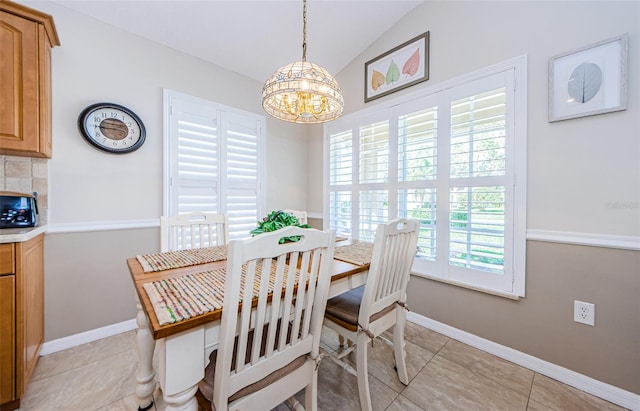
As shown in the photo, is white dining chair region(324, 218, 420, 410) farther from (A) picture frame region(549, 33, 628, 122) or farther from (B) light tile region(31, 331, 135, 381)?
(B) light tile region(31, 331, 135, 381)

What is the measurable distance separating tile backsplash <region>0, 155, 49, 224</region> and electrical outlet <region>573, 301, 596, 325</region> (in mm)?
3635

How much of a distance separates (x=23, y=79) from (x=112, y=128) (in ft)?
1.75

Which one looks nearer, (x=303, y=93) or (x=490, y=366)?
(x=303, y=93)

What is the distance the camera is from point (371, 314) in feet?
4.24

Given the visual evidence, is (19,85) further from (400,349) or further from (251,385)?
(400,349)

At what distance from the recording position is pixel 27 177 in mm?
1679

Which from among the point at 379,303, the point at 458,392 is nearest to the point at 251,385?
the point at 379,303

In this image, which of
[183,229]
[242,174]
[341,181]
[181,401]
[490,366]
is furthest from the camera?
[341,181]

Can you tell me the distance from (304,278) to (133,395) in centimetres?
140

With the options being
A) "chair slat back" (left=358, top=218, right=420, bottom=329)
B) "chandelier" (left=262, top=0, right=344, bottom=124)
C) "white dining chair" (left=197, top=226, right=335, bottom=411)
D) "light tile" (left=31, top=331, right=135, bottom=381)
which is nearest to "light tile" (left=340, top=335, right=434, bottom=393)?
"chair slat back" (left=358, top=218, right=420, bottom=329)

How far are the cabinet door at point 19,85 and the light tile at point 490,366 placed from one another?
3144mm

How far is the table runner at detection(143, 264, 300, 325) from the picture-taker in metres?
0.77

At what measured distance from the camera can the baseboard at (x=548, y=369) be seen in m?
1.37

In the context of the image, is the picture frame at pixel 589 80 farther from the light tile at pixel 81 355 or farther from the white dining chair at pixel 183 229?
the light tile at pixel 81 355
